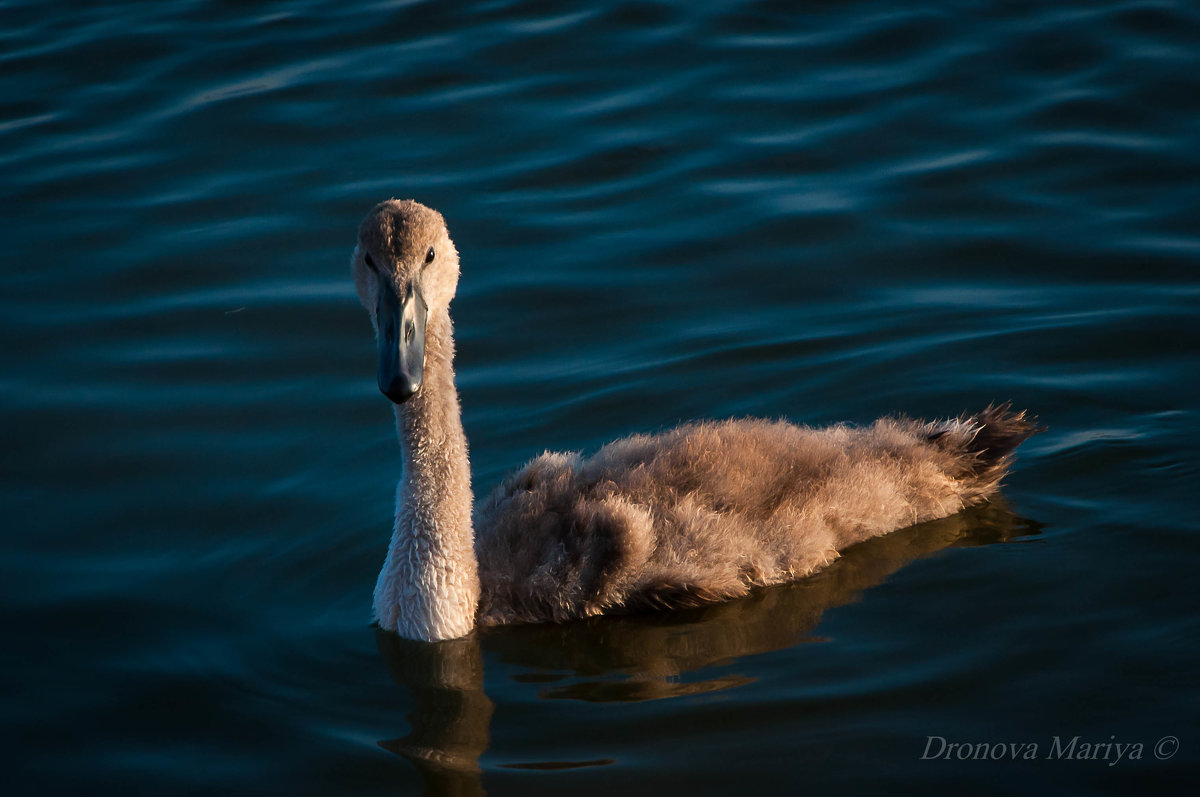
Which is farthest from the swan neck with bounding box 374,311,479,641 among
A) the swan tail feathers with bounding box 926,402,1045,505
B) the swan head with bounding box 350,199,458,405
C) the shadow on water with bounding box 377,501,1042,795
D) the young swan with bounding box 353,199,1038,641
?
the swan tail feathers with bounding box 926,402,1045,505

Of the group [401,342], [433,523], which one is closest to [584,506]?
[433,523]

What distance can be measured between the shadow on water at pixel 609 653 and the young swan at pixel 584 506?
80 millimetres

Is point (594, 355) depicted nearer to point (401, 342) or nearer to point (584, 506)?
point (584, 506)

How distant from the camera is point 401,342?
5.73m

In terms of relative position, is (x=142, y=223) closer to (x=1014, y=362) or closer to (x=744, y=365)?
(x=744, y=365)

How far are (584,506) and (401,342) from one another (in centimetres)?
104

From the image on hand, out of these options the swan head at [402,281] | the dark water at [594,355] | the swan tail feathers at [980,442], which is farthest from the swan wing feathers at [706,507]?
the swan head at [402,281]

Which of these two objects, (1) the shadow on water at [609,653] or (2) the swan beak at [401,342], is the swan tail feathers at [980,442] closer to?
(1) the shadow on water at [609,653]

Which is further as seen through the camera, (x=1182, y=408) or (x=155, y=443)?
(x=155, y=443)

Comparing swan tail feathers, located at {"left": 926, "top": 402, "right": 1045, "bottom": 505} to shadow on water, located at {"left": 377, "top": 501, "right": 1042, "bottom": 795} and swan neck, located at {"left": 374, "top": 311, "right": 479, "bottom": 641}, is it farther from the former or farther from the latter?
swan neck, located at {"left": 374, "top": 311, "right": 479, "bottom": 641}

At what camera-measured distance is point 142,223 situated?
10.7 m

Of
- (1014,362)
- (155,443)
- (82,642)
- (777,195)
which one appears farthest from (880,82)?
(82,642)

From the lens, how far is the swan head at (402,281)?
5703 mm

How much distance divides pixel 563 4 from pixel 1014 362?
7043 millimetres
